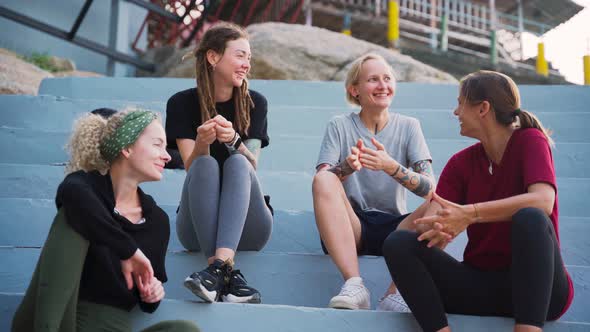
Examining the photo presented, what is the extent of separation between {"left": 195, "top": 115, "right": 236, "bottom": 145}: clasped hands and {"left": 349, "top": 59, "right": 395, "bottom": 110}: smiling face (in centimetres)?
51

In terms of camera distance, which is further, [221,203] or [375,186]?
[375,186]

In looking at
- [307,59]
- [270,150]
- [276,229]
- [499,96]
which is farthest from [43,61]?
[499,96]

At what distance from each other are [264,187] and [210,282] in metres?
1.10

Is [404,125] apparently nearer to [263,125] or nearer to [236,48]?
[263,125]

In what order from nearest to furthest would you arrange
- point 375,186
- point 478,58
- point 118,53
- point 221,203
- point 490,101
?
point 490,101 < point 221,203 < point 375,186 < point 118,53 < point 478,58

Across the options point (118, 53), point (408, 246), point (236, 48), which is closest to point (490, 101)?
point (408, 246)

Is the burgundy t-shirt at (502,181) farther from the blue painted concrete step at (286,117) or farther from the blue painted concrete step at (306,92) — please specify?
the blue painted concrete step at (306,92)

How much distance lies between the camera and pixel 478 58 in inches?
419

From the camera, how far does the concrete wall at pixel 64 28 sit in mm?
6387

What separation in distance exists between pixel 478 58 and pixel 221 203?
368 inches

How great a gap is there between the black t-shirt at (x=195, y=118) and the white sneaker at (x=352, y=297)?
65 cm

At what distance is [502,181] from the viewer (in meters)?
1.74

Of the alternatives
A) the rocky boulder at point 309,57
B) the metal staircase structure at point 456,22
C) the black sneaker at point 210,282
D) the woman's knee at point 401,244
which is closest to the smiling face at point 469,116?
the woman's knee at point 401,244

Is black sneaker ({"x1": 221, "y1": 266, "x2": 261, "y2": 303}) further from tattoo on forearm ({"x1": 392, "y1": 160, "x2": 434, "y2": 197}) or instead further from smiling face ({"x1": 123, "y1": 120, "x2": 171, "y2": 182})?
tattoo on forearm ({"x1": 392, "y1": 160, "x2": 434, "y2": 197})
